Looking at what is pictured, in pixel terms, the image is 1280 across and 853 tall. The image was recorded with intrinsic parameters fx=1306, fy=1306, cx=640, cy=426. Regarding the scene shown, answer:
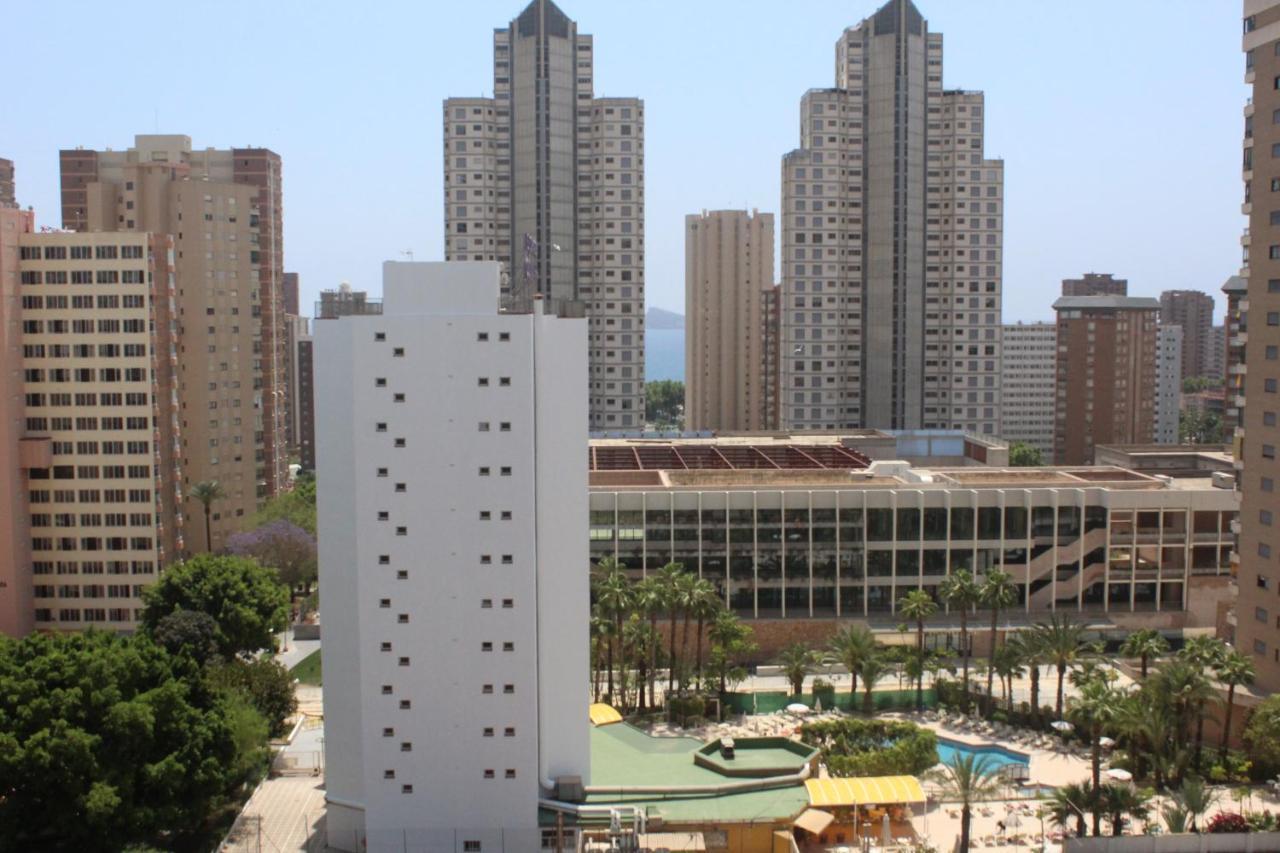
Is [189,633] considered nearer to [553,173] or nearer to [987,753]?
[987,753]

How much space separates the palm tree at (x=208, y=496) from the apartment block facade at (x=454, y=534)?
4809 centimetres

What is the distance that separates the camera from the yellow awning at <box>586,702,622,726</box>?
6170 cm

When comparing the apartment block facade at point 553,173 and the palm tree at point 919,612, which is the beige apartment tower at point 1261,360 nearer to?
the palm tree at point 919,612

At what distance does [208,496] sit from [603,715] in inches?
1757

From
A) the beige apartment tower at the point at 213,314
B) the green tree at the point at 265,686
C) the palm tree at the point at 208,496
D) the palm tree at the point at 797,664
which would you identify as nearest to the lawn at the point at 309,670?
the green tree at the point at 265,686

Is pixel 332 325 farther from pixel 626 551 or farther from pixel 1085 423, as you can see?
pixel 1085 423

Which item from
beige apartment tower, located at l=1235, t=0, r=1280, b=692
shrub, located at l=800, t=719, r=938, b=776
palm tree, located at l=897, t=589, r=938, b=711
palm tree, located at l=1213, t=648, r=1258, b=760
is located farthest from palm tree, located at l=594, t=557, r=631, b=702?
beige apartment tower, located at l=1235, t=0, r=1280, b=692

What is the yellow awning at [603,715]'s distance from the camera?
202 ft

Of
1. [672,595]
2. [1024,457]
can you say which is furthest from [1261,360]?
[1024,457]

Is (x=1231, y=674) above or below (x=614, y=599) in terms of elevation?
below

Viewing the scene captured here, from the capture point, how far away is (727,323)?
196 meters

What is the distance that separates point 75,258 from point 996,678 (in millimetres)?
63662

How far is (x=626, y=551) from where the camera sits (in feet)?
274

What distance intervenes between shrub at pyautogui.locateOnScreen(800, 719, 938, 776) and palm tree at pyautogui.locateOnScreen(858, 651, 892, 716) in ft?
9.30
